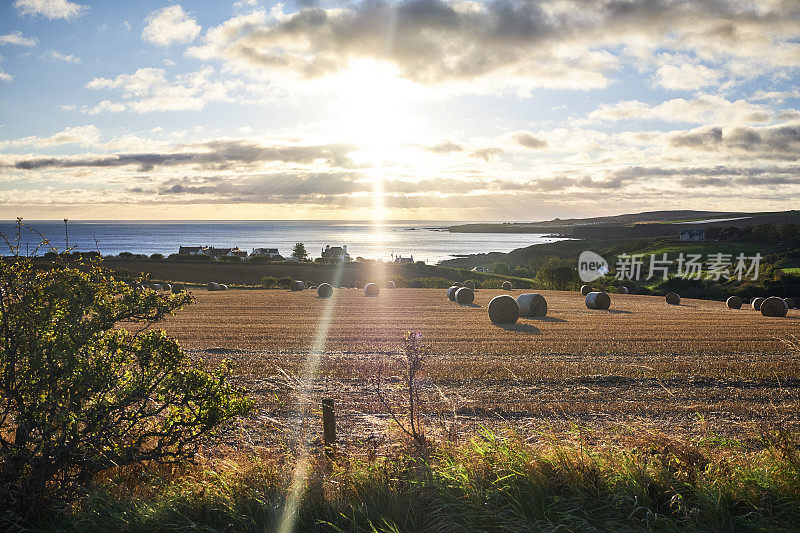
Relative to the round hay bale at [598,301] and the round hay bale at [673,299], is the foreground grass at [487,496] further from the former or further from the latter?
the round hay bale at [673,299]

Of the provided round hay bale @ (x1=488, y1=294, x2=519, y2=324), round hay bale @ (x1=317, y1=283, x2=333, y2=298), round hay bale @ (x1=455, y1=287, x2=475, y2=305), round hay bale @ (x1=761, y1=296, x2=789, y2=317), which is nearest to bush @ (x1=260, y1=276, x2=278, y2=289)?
round hay bale @ (x1=317, y1=283, x2=333, y2=298)

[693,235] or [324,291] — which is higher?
[693,235]

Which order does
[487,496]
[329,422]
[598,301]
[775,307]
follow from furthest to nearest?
[598,301] < [775,307] < [329,422] < [487,496]

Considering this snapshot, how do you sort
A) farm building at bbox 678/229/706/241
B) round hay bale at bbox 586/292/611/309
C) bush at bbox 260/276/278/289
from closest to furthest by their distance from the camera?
round hay bale at bbox 586/292/611/309 → bush at bbox 260/276/278/289 → farm building at bbox 678/229/706/241

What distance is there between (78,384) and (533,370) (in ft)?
41.0

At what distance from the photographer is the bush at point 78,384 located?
5.99 metres

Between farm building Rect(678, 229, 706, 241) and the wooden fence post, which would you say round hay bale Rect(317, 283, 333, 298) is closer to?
the wooden fence post

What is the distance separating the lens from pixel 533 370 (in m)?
15.8

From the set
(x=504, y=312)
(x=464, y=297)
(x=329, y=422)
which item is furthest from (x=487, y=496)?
(x=464, y=297)

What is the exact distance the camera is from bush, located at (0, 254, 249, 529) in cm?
599

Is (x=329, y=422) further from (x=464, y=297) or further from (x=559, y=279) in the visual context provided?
(x=559, y=279)

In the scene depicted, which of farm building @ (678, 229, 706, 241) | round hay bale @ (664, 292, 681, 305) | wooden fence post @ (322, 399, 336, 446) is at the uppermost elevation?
farm building @ (678, 229, 706, 241)

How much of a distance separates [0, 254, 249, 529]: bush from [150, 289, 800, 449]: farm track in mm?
2218

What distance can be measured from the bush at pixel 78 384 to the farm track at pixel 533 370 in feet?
7.28
